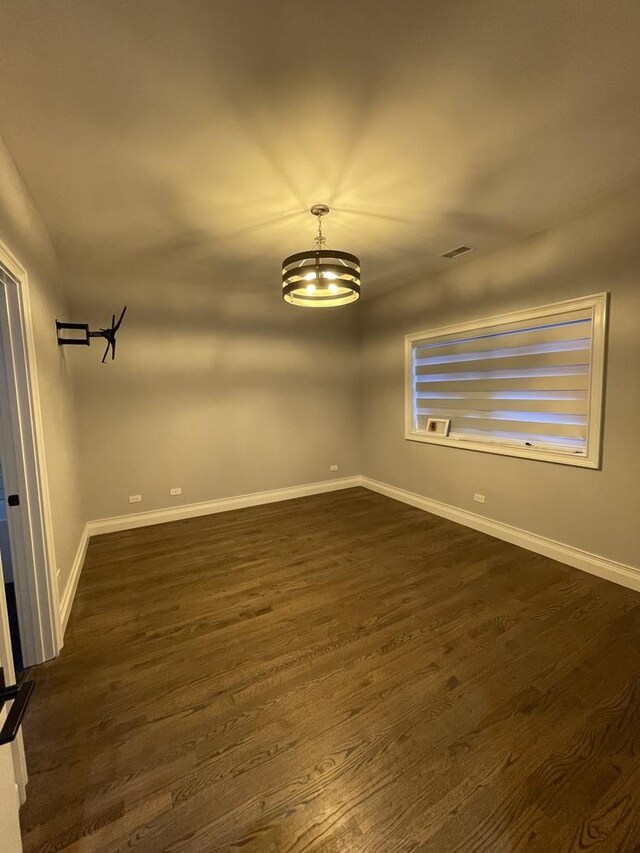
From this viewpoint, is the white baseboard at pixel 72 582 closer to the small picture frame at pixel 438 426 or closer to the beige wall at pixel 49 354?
the beige wall at pixel 49 354

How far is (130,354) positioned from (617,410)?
4.72 m

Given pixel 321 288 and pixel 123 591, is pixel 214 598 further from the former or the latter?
pixel 321 288

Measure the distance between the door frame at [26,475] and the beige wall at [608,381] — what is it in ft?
12.3

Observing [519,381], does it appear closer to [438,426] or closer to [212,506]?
[438,426]

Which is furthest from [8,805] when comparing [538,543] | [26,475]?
[538,543]

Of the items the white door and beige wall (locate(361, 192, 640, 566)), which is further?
beige wall (locate(361, 192, 640, 566))

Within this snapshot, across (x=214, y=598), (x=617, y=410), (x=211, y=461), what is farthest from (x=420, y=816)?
(x=211, y=461)

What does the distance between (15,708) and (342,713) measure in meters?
1.56

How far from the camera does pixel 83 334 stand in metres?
3.94

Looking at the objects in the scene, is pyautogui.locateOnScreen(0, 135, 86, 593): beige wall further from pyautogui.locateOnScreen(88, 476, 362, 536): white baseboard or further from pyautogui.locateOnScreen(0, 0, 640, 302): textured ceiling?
pyautogui.locateOnScreen(88, 476, 362, 536): white baseboard

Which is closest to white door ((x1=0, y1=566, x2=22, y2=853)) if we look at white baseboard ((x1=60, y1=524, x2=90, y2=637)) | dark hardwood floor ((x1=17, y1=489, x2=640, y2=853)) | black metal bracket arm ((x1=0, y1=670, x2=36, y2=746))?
black metal bracket arm ((x1=0, y1=670, x2=36, y2=746))

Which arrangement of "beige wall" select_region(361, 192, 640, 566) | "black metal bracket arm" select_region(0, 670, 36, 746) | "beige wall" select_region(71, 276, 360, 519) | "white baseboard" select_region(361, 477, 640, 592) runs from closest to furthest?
"black metal bracket arm" select_region(0, 670, 36, 746) < "beige wall" select_region(361, 192, 640, 566) < "white baseboard" select_region(361, 477, 640, 592) < "beige wall" select_region(71, 276, 360, 519)

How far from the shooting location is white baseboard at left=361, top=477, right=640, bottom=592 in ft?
9.15

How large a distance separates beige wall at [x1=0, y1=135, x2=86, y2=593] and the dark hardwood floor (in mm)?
646
